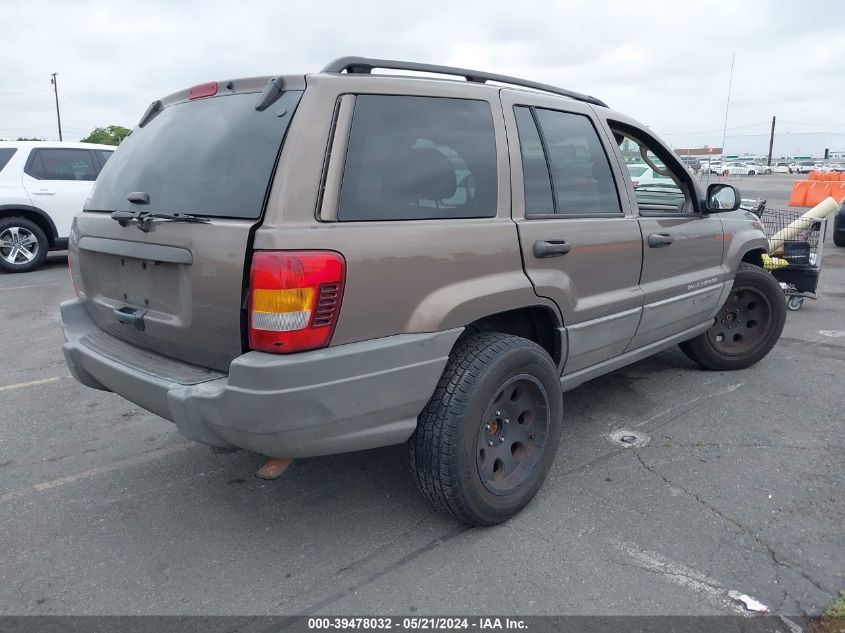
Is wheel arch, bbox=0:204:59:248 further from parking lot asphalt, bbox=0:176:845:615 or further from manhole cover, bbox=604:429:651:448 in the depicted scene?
manhole cover, bbox=604:429:651:448

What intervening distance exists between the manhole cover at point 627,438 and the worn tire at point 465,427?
3.56 ft

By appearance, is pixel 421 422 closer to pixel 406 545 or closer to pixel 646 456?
pixel 406 545

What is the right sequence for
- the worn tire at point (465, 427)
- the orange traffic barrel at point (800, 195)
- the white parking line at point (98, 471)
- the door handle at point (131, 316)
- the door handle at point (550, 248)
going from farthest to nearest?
1. the orange traffic barrel at point (800, 195)
2. the white parking line at point (98, 471)
3. the door handle at point (550, 248)
4. the door handle at point (131, 316)
5. the worn tire at point (465, 427)

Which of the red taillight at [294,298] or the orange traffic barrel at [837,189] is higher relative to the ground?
the orange traffic barrel at [837,189]

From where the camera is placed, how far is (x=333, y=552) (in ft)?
8.86

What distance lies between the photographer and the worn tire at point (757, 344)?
15.4ft

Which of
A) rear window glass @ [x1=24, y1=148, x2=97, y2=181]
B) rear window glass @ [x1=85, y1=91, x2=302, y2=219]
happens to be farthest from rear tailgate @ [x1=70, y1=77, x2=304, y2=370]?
rear window glass @ [x1=24, y1=148, x2=97, y2=181]

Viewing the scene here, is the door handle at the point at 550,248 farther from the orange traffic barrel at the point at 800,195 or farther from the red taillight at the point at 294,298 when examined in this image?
the orange traffic barrel at the point at 800,195

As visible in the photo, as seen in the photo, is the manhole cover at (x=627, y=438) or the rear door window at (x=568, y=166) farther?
the manhole cover at (x=627, y=438)

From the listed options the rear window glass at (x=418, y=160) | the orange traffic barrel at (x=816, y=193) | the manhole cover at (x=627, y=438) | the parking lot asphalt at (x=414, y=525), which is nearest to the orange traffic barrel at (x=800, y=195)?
the orange traffic barrel at (x=816, y=193)

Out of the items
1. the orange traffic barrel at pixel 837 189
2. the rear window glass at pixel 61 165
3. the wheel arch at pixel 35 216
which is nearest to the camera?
the wheel arch at pixel 35 216

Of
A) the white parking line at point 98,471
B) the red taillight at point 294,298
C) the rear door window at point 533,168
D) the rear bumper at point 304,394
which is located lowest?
the white parking line at point 98,471

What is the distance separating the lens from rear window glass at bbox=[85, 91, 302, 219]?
2418mm

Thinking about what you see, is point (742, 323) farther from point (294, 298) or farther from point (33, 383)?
point (33, 383)
